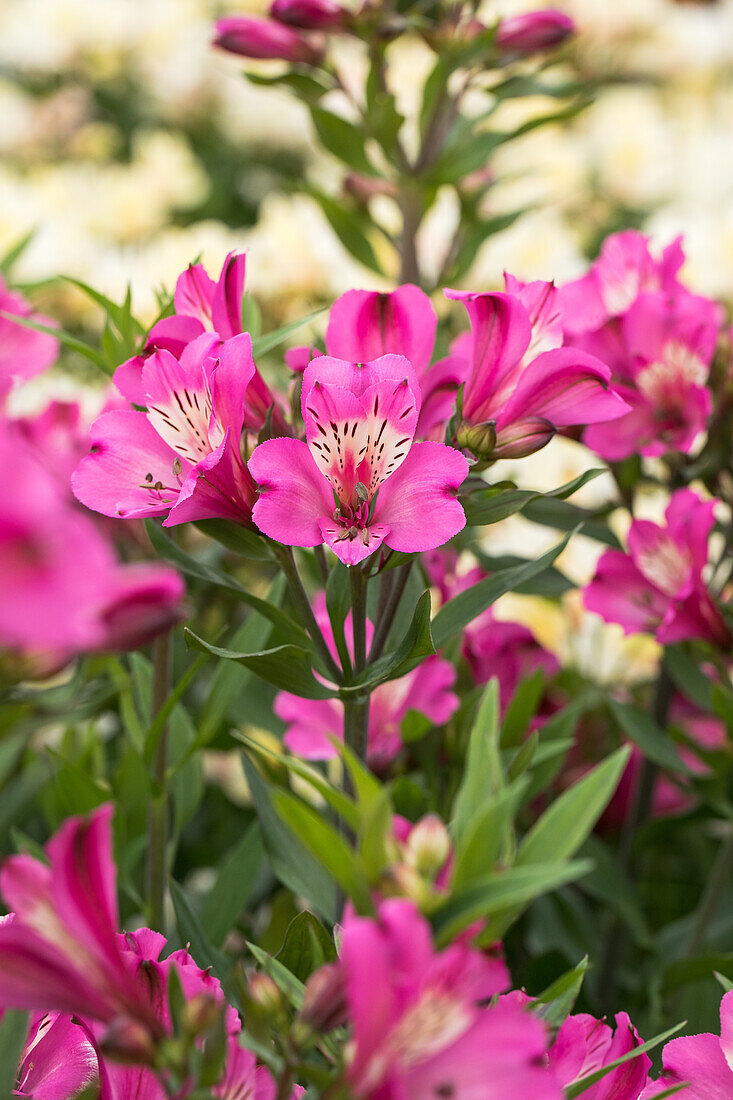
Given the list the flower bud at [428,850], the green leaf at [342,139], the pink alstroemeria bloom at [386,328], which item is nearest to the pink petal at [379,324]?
the pink alstroemeria bloom at [386,328]

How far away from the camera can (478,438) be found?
415 mm

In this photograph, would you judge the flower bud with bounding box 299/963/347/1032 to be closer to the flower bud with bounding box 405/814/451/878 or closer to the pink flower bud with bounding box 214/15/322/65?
the flower bud with bounding box 405/814/451/878

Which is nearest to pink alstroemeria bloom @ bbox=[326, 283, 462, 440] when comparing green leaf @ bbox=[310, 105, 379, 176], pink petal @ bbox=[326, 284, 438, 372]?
pink petal @ bbox=[326, 284, 438, 372]

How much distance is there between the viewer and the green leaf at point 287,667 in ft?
1.31

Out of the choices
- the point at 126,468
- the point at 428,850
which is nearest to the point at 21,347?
the point at 126,468

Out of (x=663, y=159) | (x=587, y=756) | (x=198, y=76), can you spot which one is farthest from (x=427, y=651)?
(x=198, y=76)

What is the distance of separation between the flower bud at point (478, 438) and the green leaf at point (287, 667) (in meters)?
0.10

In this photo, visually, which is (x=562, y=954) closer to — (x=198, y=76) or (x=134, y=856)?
(x=134, y=856)

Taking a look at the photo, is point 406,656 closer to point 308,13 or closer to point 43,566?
point 43,566

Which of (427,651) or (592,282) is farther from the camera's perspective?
(592,282)

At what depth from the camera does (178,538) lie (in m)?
0.79

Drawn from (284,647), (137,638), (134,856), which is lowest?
(134,856)

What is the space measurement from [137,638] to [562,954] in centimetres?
48

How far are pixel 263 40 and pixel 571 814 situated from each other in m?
0.59
